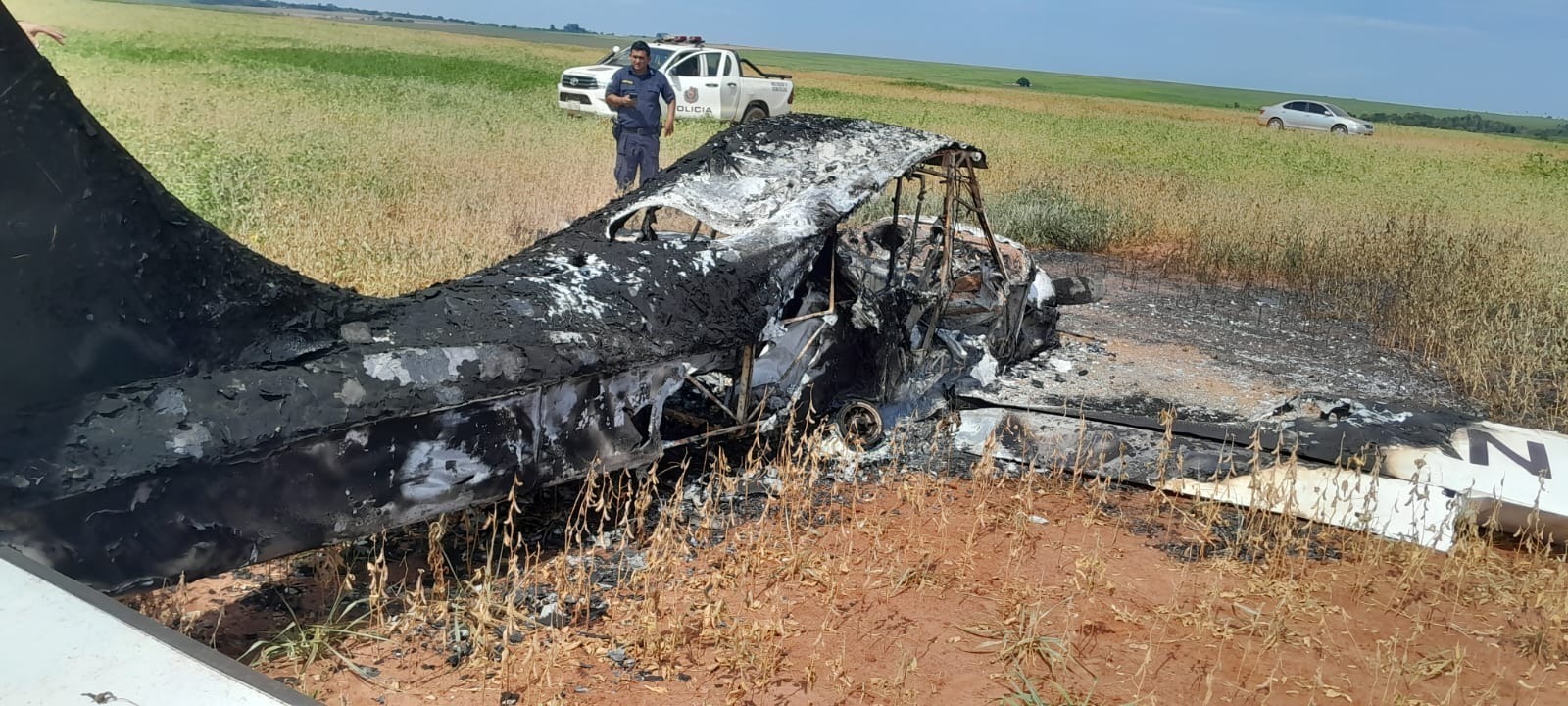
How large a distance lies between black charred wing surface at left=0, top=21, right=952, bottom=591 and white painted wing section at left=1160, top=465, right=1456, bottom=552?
2598mm

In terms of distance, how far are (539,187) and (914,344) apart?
308 inches

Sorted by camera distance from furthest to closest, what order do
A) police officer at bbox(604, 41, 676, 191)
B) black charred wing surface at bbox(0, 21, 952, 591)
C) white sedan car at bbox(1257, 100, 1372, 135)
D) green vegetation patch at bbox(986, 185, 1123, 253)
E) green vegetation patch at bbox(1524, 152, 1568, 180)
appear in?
white sedan car at bbox(1257, 100, 1372, 135)
green vegetation patch at bbox(1524, 152, 1568, 180)
green vegetation patch at bbox(986, 185, 1123, 253)
police officer at bbox(604, 41, 676, 191)
black charred wing surface at bbox(0, 21, 952, 591)

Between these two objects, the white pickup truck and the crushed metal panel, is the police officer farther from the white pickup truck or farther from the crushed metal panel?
the white pickup truck

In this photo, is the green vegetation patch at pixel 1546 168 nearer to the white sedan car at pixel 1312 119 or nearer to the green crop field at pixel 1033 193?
the green crop field at pixel 1033 193

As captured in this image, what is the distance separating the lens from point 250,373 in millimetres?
3062

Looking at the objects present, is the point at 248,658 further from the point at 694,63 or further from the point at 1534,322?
the point at 694,63

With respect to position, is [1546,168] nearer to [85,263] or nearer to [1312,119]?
[1312,119]

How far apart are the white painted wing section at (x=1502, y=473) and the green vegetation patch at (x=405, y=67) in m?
27.8

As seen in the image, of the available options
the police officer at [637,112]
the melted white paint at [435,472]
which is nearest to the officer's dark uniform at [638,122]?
the police officer at [637,112]

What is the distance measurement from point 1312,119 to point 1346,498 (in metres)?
38.0

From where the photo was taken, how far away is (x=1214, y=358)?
8.48m

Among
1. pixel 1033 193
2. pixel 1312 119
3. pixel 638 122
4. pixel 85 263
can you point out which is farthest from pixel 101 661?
pixel 1312 119

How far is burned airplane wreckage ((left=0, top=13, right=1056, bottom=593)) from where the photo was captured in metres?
2.59

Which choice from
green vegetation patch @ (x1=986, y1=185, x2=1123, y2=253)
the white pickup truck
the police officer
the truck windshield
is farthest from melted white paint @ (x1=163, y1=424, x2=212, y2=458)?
the truck windshield
